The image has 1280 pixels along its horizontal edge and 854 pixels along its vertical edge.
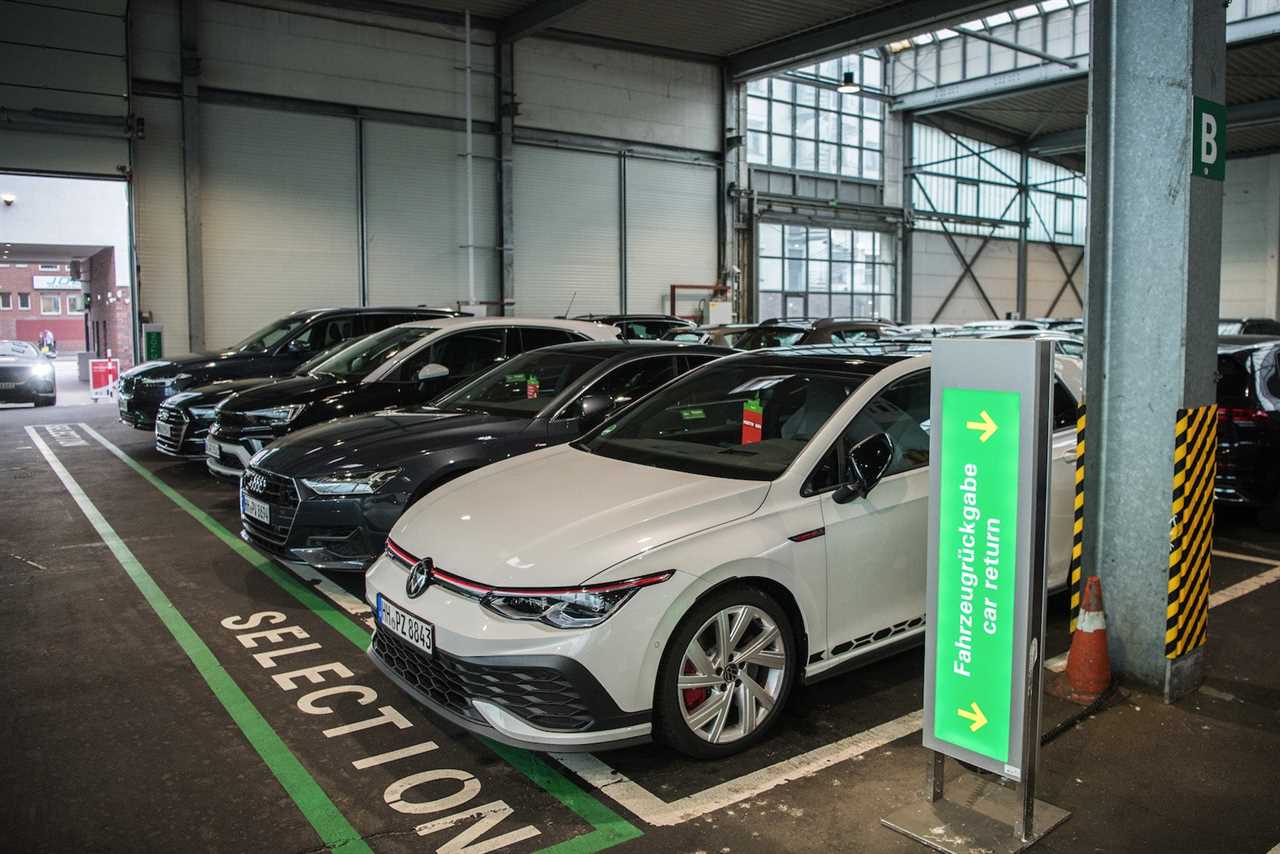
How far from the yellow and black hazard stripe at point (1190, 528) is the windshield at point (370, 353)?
20.3ft

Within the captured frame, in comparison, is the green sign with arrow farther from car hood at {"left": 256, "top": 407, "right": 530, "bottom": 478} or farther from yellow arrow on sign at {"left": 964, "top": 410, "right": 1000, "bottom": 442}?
car hood at {"left": 256, "top": 407, "right": 530, "bottom": 478}

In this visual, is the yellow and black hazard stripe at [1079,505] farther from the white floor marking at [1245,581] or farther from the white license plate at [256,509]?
the white license plate at [256,509]

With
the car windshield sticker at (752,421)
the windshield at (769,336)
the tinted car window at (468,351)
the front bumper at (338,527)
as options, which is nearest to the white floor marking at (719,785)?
the car windshield sticker at (752,421)

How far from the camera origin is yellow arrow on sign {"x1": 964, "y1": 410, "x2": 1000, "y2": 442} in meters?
3.02

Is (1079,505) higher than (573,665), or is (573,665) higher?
(1079,505)

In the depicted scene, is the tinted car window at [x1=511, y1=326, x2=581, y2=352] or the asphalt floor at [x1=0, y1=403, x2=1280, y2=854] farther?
the tinted car window at [x1=511, y1=326, x2=581, y2=352]

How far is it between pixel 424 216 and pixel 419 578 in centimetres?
1582

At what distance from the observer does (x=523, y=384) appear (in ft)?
22.0

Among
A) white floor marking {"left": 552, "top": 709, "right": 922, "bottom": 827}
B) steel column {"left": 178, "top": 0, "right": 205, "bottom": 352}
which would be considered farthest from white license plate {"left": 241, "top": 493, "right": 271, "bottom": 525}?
steel column {"left": 178, "top": 0, "right": 205, "bottom": 352}

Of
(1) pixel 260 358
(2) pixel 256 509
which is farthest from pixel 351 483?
(1) pixel 260 358

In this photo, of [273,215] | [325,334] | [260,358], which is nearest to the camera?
[260,358]

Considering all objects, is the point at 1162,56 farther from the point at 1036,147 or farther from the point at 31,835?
the point at 1036,147

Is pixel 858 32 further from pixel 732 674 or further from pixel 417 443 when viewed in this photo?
pixel 732 674

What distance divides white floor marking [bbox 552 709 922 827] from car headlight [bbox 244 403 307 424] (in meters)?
5.15
